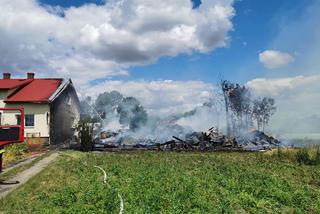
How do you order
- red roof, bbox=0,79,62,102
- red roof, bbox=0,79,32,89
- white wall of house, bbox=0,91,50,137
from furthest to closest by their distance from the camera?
red roof, bbox=0,79,32,89 → red roof, bbox=0,79,62,102 → white wall of house, bbox=0,91,50,137

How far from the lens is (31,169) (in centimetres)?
1502

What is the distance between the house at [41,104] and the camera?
2819 centimetres

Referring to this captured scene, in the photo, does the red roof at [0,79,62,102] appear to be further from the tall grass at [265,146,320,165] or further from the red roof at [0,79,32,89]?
the tall grass at [265,146,320,165]

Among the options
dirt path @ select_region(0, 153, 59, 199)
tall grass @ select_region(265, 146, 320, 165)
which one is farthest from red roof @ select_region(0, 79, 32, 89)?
tall grass @ select_region(265, 146, 320, 165)

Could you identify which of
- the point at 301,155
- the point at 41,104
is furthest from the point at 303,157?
the point at 41,104

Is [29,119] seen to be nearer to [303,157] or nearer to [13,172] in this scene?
[13,172]

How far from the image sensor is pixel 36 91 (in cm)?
3039

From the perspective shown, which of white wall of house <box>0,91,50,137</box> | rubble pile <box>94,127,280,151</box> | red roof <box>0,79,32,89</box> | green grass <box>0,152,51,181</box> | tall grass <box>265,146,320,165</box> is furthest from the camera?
red roof <box>0,79,32,89</box>

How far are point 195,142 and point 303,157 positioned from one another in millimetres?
10892

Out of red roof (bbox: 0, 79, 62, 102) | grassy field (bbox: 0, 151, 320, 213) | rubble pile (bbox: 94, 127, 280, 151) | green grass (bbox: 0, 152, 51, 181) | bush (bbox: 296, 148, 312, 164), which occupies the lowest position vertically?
grassy field (bbox: 0, 151, 320, 213)

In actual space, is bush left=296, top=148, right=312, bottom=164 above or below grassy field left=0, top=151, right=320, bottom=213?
above

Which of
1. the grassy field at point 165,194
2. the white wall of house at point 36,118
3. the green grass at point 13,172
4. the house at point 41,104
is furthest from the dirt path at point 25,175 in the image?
the house at point 41,104

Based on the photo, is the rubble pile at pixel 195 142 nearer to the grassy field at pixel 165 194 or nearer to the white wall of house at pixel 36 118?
the white wall of house at pixel 36 118

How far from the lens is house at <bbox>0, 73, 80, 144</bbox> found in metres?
28.2
